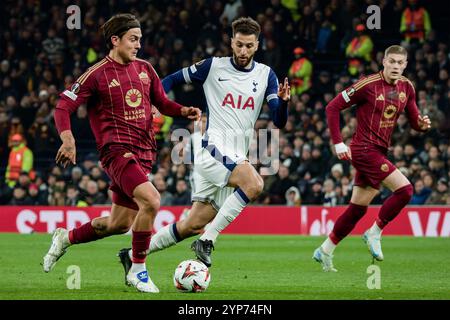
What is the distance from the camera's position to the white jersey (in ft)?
32.2

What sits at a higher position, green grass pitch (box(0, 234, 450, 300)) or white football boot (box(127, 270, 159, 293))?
white football boot (box(127, 270, 159, 293))

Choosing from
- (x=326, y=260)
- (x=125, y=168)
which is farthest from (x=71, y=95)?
(x=326, y=260)

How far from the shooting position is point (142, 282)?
8500 mm

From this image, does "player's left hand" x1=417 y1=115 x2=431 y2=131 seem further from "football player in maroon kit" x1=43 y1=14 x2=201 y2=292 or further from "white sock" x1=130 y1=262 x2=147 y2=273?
"white sock" x1=130 y1=262 x2=147 y2=273

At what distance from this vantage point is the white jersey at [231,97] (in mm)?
9805

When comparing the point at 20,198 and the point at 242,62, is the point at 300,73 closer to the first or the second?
the point at 20,198

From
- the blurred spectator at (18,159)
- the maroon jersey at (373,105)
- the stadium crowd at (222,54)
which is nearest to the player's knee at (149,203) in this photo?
the maroon jersey at (373,105)

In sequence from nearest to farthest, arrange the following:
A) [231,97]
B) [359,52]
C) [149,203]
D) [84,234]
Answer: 1. [149,203]
2. [84,234]
3. [231,97]
4. [359,52]

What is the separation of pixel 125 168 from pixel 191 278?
3.53 feet

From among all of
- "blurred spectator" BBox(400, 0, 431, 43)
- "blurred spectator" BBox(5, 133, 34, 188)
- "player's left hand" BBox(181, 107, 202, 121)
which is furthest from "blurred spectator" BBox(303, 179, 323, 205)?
"player's left hand" BBox(181, 107, 202, 121)

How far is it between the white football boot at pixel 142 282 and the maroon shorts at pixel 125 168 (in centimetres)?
66

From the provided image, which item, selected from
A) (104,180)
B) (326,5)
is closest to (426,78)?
(326,5)

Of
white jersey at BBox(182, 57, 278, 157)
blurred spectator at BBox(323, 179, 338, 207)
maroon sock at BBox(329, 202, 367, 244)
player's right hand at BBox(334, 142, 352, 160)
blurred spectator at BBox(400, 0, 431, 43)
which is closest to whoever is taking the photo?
white jersey at BBox(182, 57, 278, 157)

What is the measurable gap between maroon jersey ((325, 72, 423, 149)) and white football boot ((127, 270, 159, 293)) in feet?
11.7
